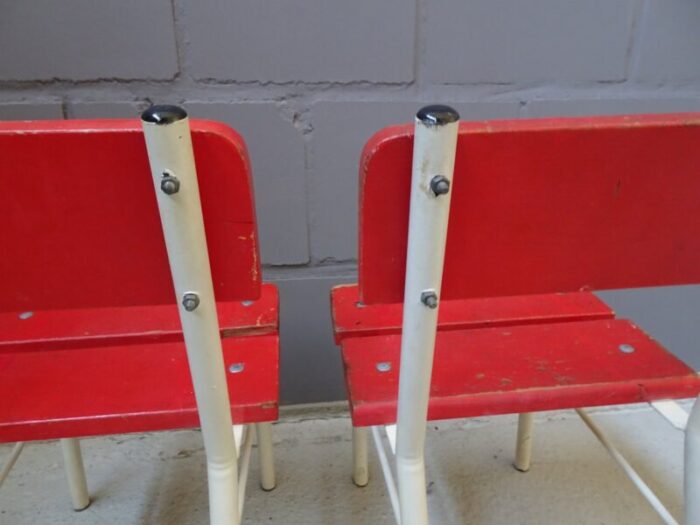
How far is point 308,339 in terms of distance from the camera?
1326mm

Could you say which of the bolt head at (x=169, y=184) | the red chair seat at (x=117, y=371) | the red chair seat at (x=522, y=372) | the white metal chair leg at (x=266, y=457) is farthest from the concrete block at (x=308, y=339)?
the bolt head at (x=169, y=184)

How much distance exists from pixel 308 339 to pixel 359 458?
301mm

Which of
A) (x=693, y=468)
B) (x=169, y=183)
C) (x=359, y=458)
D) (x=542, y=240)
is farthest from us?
(x=359, y=458)

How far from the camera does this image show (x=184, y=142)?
16.9 inches

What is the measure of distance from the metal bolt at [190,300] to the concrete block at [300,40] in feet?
2.34

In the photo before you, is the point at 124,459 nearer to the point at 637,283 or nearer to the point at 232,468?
the point at 232,468

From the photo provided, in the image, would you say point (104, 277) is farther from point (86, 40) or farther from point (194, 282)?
point (86, 40)

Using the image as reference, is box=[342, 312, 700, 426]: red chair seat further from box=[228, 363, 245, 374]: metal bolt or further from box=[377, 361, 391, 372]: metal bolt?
box=[228, 363, 245, 374]: metal bolt

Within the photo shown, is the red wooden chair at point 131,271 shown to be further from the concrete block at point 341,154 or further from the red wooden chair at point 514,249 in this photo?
the concrete block at point 341,154

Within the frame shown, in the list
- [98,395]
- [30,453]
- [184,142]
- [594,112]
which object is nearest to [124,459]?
[30,453]

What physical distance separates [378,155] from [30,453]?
4.01 ft

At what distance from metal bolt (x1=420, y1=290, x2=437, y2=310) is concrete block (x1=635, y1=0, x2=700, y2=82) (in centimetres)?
99

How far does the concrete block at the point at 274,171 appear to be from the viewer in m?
1.13

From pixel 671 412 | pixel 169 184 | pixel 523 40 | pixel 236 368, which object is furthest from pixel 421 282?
pixel 523 40
